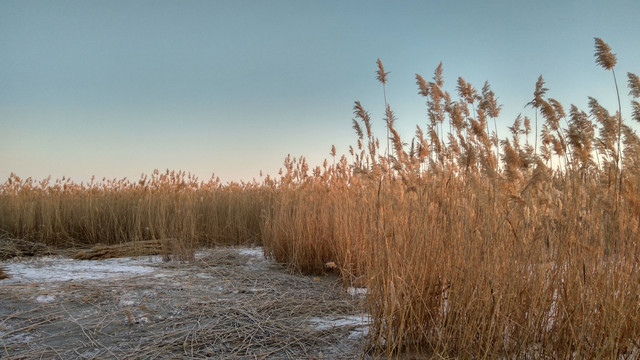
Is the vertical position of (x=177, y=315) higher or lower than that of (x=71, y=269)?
lower

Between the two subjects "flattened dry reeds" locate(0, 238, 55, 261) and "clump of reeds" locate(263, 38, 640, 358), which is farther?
"flattened dry reeds" locate(0, 238, 55, 261)

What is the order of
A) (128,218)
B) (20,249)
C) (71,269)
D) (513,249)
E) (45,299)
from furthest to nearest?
(128,218), (20,249), (71,269), (45,299), (513,249)

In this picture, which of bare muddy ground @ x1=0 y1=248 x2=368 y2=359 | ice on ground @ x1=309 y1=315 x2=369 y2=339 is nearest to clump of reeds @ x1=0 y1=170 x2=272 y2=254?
bare muddy ground @ x1=0 y1=248 x2=368 y2=359

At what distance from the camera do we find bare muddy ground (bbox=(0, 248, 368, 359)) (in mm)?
2766

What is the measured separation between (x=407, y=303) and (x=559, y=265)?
75cm

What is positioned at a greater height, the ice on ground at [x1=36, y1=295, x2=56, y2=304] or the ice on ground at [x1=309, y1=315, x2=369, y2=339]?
the ice on ground at [x1=36, y1=295, x2=56, y2=304]

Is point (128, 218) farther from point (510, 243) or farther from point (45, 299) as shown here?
point (510, 243)

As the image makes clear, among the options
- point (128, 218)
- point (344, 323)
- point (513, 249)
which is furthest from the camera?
point (128, 218)

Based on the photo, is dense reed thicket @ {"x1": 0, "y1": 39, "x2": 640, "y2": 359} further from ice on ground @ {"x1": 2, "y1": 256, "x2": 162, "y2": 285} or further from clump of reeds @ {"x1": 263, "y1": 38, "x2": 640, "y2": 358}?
ice on ground @ {"x1": 2, "y1": 256, "x2": 162, "y2": 285}

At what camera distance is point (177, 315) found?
133 inches

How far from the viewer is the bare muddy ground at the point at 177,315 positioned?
2766mm

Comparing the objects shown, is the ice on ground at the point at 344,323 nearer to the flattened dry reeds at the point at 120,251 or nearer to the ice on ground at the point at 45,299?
the ice on ground at the point at 45,299

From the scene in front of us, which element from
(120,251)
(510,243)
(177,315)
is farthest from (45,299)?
(510,243)

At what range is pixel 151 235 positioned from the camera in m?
7.68
